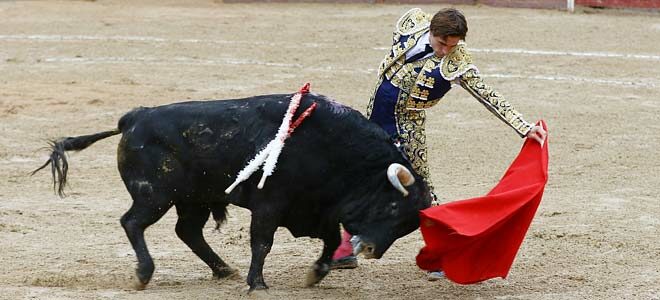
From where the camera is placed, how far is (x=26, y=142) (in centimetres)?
890

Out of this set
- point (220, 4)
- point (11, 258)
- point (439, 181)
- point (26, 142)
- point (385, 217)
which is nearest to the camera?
point (385, 217)

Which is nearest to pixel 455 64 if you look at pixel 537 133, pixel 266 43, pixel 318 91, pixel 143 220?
pixel 537 133

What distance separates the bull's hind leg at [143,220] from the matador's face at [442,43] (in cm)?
138

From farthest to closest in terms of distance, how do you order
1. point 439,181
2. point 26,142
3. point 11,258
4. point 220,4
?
point 220,4 → point 26,142 → point 439,181 → point 11,258

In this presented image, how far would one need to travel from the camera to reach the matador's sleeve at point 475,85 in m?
5.48

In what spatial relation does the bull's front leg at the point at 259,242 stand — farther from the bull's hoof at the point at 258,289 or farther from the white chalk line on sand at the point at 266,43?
the white chalk line on sand at the point at 266,43

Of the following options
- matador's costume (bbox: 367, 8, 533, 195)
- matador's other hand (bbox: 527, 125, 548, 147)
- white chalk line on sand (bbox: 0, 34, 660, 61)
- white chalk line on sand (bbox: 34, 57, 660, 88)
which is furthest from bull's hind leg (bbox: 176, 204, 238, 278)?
white chalk line on sand (bbox: 0, 34, 660, 61)

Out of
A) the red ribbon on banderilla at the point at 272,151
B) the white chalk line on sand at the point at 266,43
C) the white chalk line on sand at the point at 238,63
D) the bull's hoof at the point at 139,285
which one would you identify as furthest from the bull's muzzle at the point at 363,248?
the white chalk line on sand at the point at 266,43

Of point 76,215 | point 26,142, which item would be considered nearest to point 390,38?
point 26,142

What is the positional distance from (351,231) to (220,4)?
9471mm

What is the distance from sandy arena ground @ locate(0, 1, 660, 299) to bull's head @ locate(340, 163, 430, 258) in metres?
0.31

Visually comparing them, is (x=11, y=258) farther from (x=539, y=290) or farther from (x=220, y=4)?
(x=220, y=4)

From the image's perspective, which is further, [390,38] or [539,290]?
[390,38]

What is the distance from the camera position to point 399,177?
5340mm
